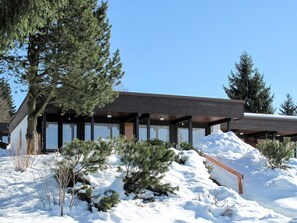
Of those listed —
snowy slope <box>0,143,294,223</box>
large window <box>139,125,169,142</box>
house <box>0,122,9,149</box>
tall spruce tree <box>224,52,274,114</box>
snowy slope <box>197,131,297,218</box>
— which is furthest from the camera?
tall spruce tree <box>224,52,274,114</box>

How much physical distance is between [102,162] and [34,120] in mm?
6009

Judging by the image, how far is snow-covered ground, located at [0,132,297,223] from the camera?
823cm

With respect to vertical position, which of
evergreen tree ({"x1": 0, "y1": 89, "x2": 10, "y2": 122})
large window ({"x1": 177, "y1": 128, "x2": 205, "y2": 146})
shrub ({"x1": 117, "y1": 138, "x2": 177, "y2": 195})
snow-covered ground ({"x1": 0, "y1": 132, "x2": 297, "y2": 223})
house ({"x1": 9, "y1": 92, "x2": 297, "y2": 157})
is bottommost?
snow-covered ground ({"x1": 0, "y1": 132, "x2": 297, "y2": 223})

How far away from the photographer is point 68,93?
14.2 meters

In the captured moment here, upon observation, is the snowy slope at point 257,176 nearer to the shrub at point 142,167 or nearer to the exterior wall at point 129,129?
the shrub at point 142,167

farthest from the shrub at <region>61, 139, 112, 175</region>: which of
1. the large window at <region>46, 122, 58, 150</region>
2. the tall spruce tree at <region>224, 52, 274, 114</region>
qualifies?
the tall spruce tree at <region>224, 52, 274, 114</region>

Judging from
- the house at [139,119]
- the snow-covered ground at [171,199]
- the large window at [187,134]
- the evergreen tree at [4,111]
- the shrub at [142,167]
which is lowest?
the snow-covered ground at [171,199]

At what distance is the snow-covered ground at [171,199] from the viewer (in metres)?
8.23

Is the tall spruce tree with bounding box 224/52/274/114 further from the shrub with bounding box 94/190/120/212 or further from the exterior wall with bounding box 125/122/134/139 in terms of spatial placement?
the shrub with bounding box 94/190/120/212

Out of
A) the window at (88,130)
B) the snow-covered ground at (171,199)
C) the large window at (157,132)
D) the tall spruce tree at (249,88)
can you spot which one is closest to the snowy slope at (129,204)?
the snow-covered ground at (171,199)

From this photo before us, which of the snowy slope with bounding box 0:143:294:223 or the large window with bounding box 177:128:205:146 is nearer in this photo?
the snowy slope with bounding box 0:143:294:223

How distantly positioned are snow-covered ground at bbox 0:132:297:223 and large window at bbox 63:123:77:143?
1029cm

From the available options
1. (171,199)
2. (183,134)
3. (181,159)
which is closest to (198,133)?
(183,134)

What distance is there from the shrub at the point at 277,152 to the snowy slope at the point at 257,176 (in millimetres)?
266
